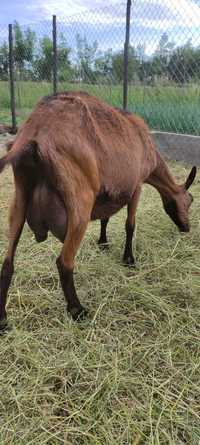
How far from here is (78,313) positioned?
2.36 metres

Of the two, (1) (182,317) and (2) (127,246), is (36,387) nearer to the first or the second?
(1) (182,317)

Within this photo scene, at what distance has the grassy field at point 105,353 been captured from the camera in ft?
5.50

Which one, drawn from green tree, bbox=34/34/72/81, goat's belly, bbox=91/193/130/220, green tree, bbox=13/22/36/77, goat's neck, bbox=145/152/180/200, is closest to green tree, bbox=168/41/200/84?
green tree, bbox=34/34/72/81

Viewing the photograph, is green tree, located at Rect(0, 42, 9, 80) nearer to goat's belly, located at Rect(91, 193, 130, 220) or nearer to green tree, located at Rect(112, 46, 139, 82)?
green tree, located at Rect(112, 46, 139, 82)

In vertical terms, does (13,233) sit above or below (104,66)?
below

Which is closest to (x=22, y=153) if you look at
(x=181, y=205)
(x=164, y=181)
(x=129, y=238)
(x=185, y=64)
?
(x=129, y=238)

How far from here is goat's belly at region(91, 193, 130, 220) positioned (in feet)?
8.19

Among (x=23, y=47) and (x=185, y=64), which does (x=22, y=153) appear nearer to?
(x=185, y=64)

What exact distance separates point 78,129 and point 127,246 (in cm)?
119

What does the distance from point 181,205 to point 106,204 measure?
3.61 feet

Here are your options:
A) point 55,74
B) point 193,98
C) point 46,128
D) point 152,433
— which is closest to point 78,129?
point 46,128

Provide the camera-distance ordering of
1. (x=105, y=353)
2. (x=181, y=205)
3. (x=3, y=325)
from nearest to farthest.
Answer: (x=105, y=353) → (x=3, y=325) → (x=181, y=205)

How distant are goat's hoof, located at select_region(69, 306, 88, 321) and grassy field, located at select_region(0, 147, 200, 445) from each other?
0.04 metres

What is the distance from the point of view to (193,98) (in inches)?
234
